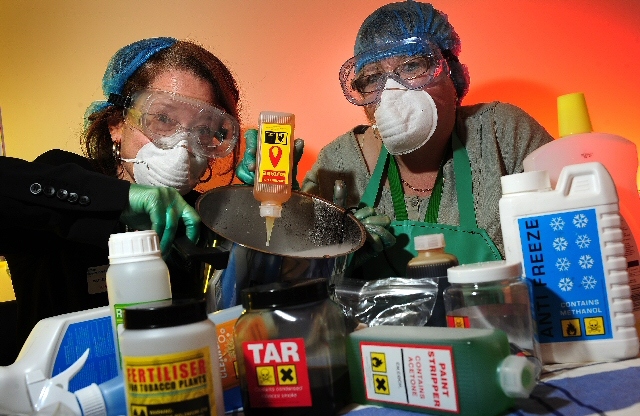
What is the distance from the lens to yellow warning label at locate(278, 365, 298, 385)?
0.65m

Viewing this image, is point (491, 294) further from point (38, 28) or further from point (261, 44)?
point (38, 28)

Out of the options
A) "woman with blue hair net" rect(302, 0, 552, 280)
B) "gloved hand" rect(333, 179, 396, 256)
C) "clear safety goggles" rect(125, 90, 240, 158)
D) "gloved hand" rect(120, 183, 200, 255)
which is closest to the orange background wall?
"woman with blue hair net" rect(302, 0, 552, 280)

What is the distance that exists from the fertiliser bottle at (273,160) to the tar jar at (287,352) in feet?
1.23

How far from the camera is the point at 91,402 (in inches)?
26.5

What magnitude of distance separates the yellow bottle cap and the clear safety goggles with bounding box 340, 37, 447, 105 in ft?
1.34

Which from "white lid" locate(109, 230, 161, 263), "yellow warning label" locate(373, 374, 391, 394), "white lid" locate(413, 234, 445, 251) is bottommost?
"yellow warning label" locate(373, 374, 391, 394)

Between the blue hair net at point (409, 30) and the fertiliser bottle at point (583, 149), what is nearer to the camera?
the fertiliser bottle at point (583, 149)

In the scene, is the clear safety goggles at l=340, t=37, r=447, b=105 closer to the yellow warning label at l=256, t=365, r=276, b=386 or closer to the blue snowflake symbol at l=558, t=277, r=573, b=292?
the blue snowflake symbol at l=558, t=277, r=573, b=292

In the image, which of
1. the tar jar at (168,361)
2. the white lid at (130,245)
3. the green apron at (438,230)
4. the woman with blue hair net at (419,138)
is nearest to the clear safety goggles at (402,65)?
the woman with blue hair net at (419,138)

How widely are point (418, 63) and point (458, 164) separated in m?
0.26

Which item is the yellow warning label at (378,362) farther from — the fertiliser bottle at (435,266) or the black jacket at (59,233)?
the black jacket at (59,233)

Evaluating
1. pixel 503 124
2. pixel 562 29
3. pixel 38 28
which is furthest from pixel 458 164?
pixel 38 28

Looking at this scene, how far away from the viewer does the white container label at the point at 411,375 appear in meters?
0.62

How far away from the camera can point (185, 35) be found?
66.8 inches
